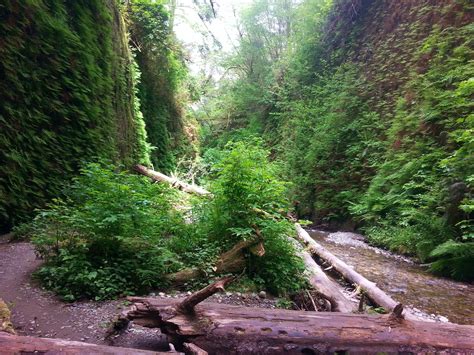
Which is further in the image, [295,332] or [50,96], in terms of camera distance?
[50,96]

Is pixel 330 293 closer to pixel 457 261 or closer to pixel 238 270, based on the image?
pixel 238 270

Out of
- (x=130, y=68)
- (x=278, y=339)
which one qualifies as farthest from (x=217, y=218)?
(x=130, y=68)

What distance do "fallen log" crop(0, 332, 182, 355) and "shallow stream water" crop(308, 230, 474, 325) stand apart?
14.1 ft

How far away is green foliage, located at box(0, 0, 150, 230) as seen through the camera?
19.6 ft

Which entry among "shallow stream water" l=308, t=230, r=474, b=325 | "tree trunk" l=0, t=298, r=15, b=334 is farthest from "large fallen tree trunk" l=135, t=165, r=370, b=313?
"tree trunk" l=0, t=298, r=15, b=334

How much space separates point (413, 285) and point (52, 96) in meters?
8.14

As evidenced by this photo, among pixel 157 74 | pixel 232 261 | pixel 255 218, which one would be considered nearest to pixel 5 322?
pixel 232 261

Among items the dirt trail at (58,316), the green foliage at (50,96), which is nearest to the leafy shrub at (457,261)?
the dirt trail at (58,316)

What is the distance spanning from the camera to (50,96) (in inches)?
278

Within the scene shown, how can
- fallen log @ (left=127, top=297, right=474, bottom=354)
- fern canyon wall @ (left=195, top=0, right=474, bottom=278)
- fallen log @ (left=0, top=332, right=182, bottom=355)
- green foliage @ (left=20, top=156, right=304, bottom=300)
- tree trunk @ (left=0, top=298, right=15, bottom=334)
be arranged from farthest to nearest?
fern canyon wall @ (left=195, top=0, right=474, bottom=278), green foliage @ (left=20, top=156, right=304, bottom=300), fallen log @ (left=127, top=297, right=474, bottom=354), tree trunk @ (left=0, top=298, right=15, bottom=334), fallen log @ (left=0, top=332, right=182, bottom=355)

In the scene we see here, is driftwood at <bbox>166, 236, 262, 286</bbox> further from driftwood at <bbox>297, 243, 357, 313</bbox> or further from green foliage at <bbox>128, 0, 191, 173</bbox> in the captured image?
green foliage at <bbox>128, 0, 191, 173</bbox>

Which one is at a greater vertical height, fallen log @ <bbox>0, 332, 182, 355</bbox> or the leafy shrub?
fallen log @ <bbox>0, 332, 182, 355</bbox>

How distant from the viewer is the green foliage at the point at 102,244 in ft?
12.3

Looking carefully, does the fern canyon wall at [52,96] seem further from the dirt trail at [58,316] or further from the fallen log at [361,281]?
the fallen log at [361,281]
